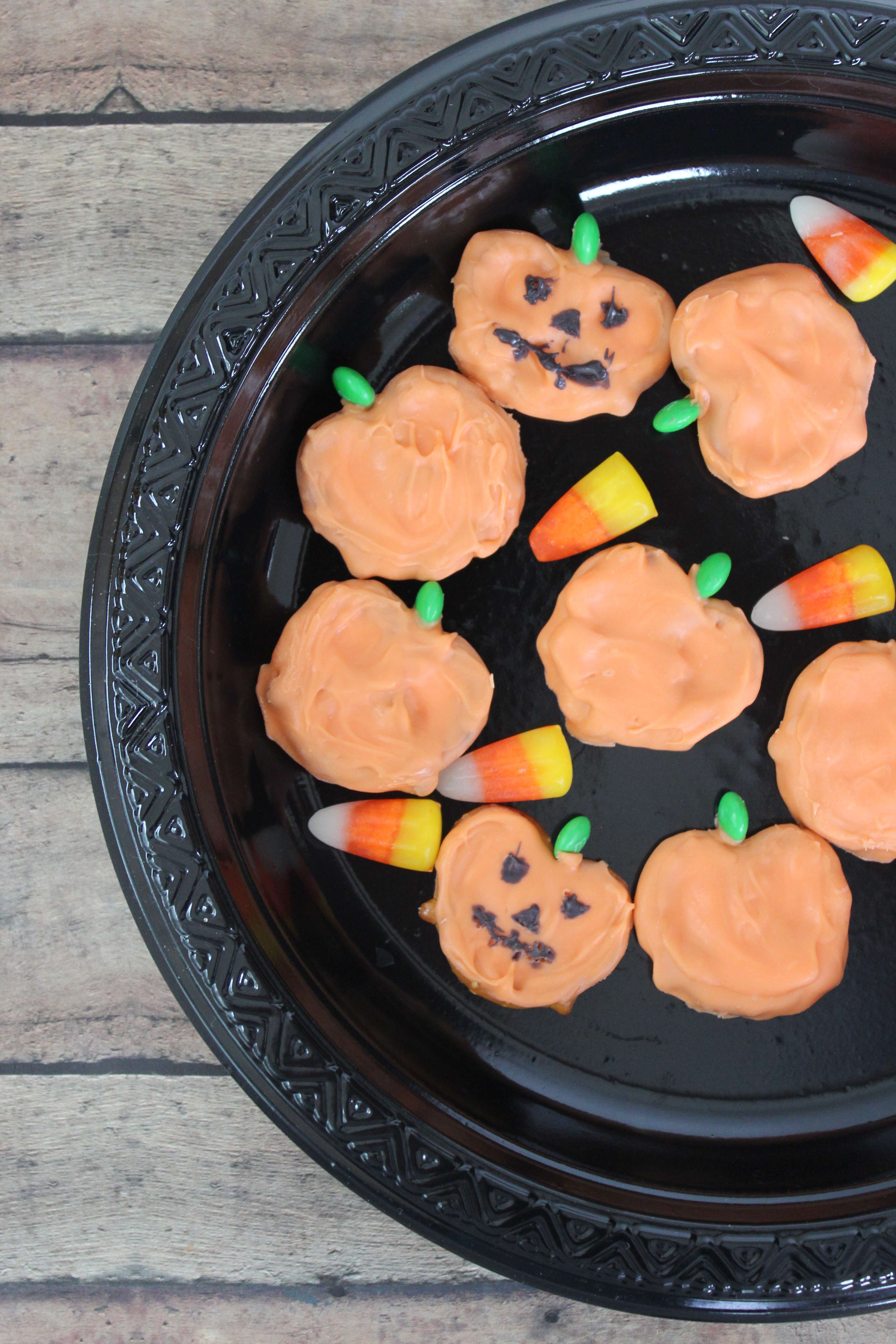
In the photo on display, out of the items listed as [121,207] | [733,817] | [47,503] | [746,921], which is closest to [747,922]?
[746,921]

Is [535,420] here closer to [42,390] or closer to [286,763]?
[286,763]

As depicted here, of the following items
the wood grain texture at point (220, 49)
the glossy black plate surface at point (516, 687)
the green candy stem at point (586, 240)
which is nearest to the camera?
the glossy black plate surface at point (516, 687)

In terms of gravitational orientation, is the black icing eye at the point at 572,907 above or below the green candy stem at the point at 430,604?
below

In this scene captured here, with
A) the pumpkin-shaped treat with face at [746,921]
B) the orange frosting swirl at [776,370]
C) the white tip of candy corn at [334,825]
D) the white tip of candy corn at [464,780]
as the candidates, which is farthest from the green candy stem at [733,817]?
the white tip of candy corn at [334,825]

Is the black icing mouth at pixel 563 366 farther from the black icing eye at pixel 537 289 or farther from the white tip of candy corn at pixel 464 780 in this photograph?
the white tip of candy corn at pixel 464 780

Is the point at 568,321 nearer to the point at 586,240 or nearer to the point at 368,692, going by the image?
the point at 586,240
